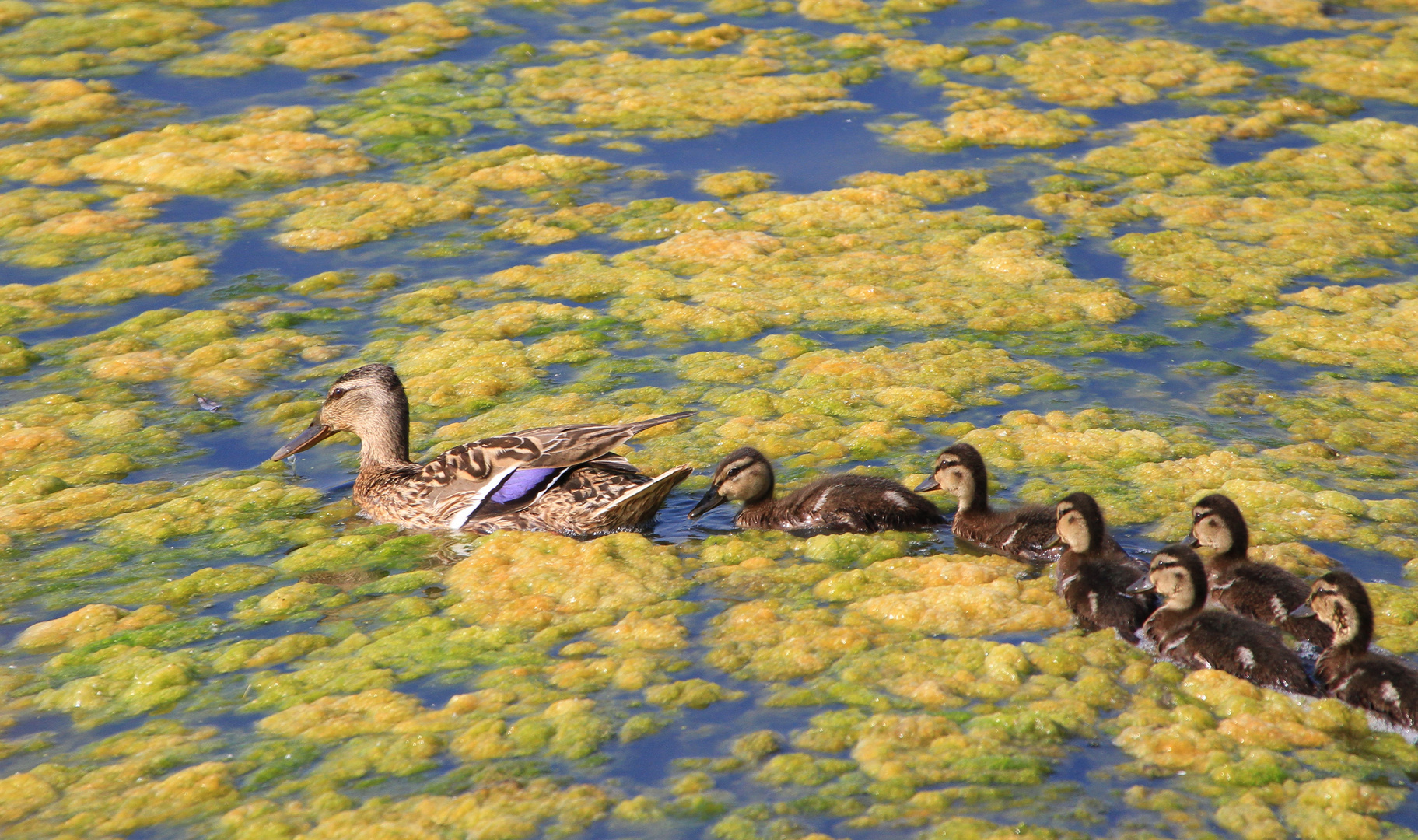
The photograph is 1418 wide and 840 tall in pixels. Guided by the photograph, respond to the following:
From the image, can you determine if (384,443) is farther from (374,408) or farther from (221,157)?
(221,157)

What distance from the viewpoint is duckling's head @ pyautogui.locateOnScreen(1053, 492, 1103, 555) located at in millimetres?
5797

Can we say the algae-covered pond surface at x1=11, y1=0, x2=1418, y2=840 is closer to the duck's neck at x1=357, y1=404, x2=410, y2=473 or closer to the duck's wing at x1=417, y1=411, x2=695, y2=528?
the duck's wing at x1=417, y1=411, x2=695, y2=528

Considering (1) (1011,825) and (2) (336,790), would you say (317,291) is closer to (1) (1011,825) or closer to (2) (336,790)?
(2) (336,790)

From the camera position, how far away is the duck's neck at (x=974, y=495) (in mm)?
6391

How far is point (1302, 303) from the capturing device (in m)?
8.84

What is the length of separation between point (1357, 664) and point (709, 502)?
3.05m

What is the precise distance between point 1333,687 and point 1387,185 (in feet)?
22.2

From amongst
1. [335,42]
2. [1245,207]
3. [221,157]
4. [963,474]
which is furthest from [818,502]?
[335,42]

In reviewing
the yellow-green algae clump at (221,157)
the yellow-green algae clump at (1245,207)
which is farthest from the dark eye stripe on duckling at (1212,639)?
the yellow-green algae clump at (221,157)

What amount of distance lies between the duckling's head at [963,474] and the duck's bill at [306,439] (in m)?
3.33

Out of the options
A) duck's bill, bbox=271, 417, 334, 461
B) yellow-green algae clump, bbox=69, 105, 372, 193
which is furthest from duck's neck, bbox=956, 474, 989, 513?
yellow-green algae clump, bbox=69, 105, 372, 193

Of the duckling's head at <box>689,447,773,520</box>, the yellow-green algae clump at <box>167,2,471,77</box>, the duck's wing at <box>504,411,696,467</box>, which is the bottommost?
the duckling's head at <box>689,447,773,520</box>

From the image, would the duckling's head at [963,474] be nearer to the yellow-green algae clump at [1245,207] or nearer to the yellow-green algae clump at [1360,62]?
the yellow-green algae clump at [1245,207]

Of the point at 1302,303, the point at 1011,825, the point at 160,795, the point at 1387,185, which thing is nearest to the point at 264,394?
the point at 160,795
